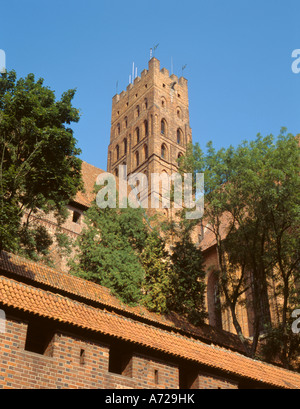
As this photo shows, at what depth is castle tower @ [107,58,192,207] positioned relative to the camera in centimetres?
4109

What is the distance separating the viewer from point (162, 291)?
19.8 metres

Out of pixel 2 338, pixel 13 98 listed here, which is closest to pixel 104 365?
pixel 2 338

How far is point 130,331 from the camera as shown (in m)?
11.0

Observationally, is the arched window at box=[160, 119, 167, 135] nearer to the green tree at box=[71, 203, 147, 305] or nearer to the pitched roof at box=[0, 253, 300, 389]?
the green tree at box=[71, 203, 147, 305]

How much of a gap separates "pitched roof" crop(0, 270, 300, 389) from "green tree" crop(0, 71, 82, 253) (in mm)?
3051

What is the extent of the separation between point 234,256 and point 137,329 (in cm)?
899

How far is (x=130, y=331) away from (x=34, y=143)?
5989mm

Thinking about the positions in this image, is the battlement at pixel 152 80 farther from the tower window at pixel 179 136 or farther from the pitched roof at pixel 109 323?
the pitched roof at pixel 109 323

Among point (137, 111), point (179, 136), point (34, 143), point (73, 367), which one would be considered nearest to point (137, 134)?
point (137, 111)

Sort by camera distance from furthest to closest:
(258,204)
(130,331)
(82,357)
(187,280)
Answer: (187,280) → (258,204) → (130,331) → (82,357)

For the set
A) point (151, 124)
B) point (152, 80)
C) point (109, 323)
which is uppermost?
point (152, 80)

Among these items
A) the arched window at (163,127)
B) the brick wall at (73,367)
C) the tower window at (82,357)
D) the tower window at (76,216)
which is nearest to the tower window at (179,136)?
the arched window at (163,127)

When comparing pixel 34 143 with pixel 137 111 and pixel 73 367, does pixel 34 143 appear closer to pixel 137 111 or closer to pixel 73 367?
pixel 73 367

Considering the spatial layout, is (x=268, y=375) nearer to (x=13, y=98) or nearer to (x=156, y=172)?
(x=13, y=98)
